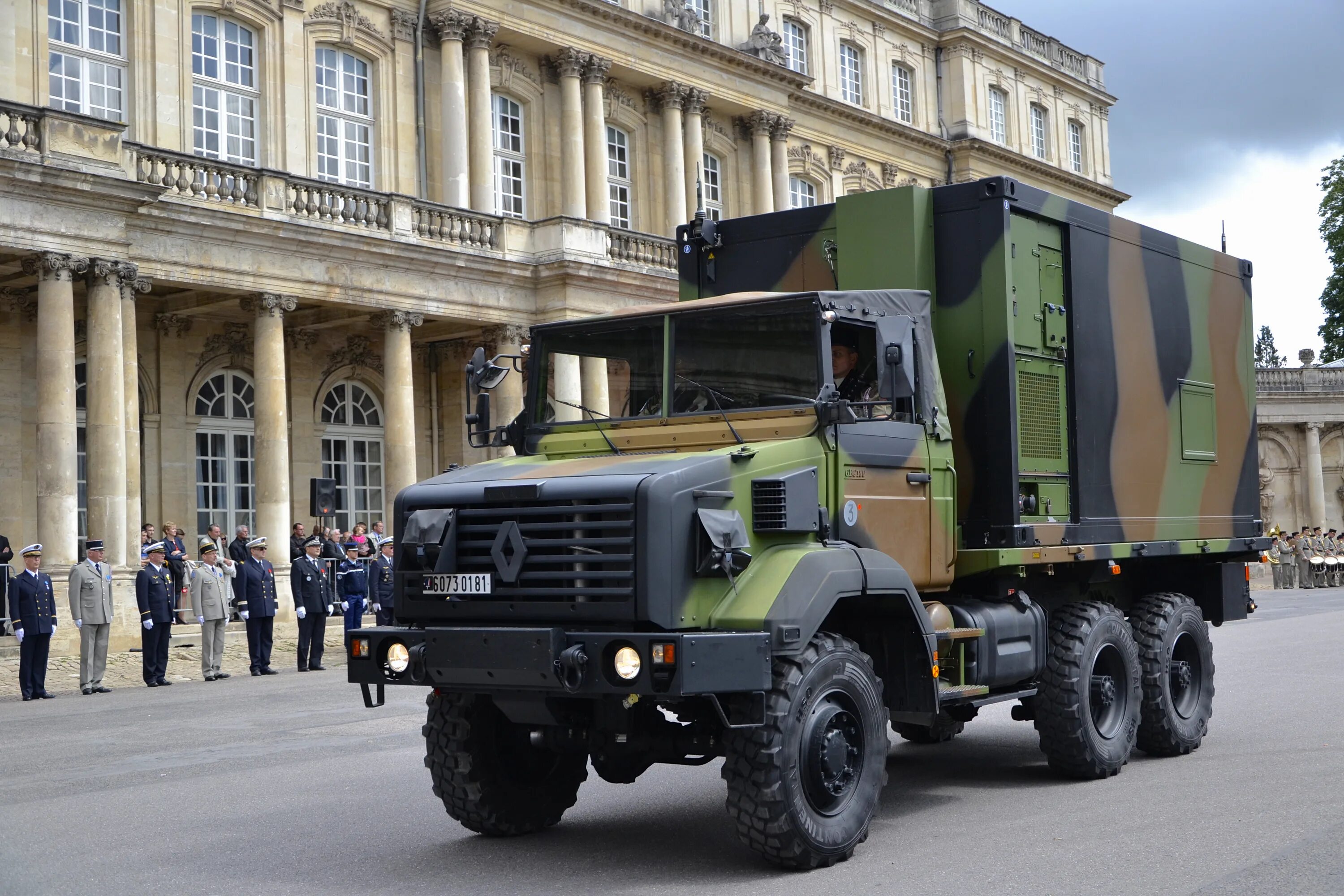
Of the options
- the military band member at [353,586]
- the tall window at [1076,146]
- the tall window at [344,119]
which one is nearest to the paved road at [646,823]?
the military band member at [353,586]

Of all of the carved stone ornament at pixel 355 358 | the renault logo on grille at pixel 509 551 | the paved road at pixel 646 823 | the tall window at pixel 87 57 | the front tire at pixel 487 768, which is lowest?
the paved road at pixel 646 823

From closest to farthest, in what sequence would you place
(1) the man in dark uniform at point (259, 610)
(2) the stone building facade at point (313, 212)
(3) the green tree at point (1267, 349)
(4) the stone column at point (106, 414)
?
(1) the man in dark uniform at point (259, 610) → (4) the stone column at point (106, 414) → (2) the stone building facade at point (313, 212) → (3) the green tree at point (1267, 349)

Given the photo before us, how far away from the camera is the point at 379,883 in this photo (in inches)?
278

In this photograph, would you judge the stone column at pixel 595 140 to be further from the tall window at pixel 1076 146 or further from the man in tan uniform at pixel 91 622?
the tall window at pixel 1076 146

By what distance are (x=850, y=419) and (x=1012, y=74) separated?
1864 inches

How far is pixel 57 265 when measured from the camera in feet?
71.4

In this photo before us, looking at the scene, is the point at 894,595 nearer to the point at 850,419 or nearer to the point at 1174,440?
the point at 850,419

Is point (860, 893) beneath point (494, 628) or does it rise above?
beneath

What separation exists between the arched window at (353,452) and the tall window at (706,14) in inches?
565

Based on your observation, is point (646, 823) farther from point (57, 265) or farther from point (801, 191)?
point (801, 191)

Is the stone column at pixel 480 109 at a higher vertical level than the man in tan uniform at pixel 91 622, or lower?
higher

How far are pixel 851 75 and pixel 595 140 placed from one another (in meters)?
14.1

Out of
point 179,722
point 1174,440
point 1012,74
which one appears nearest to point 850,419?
point 1174,440

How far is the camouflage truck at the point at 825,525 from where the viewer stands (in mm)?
6973
